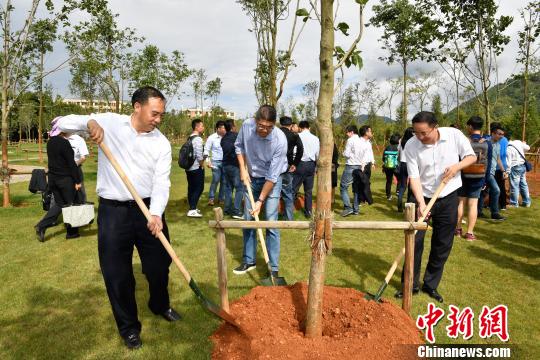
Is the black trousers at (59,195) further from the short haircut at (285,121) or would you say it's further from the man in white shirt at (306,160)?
the man in white shirt at (306,160)

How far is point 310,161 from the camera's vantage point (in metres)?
7.94

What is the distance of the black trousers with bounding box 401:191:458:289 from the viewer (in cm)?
394

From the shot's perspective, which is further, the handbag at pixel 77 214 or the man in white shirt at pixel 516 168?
the man in white shirt at pixel 516 168

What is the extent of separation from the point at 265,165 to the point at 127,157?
1808 mm

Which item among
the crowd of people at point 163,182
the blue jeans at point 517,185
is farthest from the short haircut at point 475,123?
the blue jeans at point 517,185

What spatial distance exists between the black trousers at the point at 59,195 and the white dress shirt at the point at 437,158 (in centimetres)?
547

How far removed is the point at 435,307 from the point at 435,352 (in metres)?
0.87

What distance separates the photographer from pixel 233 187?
813 centimetres

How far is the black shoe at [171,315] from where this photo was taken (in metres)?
3.53

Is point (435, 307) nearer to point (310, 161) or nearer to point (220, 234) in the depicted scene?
point (220, 234)

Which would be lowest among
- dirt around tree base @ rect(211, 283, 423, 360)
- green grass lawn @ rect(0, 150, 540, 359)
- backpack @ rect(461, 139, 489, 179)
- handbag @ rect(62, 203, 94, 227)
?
green grass lawn @ rect(0, 150, 540, 359)

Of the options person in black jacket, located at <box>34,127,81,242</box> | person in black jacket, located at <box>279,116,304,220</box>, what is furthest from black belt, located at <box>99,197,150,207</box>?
person in black jacket, located at <box>279,116,304,220</box>

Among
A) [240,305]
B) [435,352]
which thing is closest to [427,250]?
[435,352]

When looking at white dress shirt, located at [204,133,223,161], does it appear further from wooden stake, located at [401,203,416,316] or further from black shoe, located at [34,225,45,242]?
wooden stake, located at [401,203,416,316]
